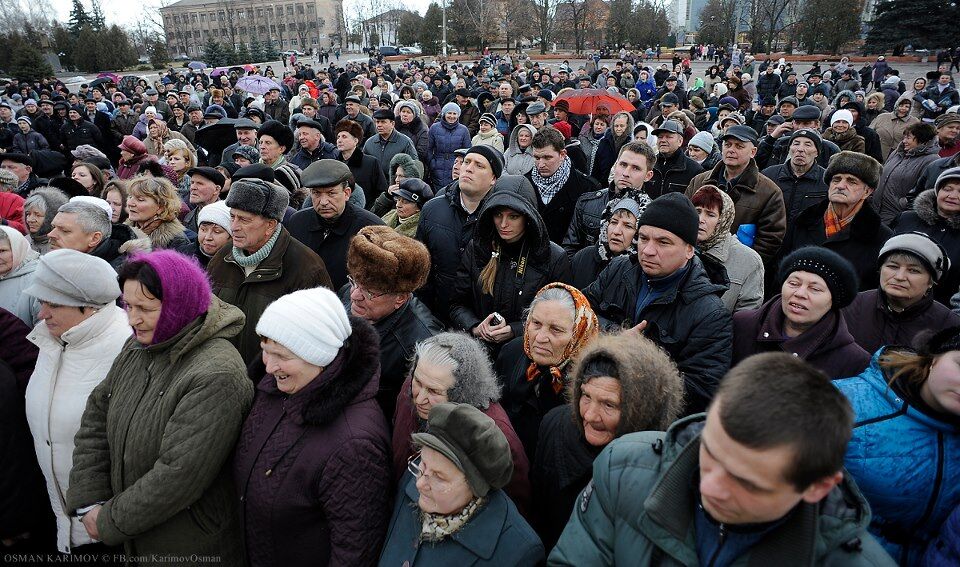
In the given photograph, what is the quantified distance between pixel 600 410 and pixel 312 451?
3.78 feet

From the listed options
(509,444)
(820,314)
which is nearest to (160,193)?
(509,444)

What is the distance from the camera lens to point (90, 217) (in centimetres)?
392

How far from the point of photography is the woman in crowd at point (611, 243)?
3773mm

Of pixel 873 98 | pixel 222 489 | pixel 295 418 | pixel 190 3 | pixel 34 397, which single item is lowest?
pixel 222 489

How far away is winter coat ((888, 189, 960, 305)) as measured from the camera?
404 cm

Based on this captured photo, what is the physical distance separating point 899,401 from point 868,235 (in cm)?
270

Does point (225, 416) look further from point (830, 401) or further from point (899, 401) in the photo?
point (899, 401)

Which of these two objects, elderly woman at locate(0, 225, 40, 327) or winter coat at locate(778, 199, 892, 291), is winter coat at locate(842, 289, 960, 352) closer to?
winter coat at locate(778, 199, 892, 291)

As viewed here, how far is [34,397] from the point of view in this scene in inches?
110

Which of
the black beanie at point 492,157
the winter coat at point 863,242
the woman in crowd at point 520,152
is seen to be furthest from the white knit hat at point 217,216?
the winter coat at point 863,242

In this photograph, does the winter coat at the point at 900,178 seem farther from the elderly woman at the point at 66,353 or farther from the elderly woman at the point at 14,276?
the elderly woman at the point at 14,276

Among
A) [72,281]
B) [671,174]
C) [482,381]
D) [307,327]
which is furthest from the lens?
[671,174]

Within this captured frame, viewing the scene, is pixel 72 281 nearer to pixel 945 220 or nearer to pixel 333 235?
pixel 333 235

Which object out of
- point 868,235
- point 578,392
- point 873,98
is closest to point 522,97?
point 873,98
